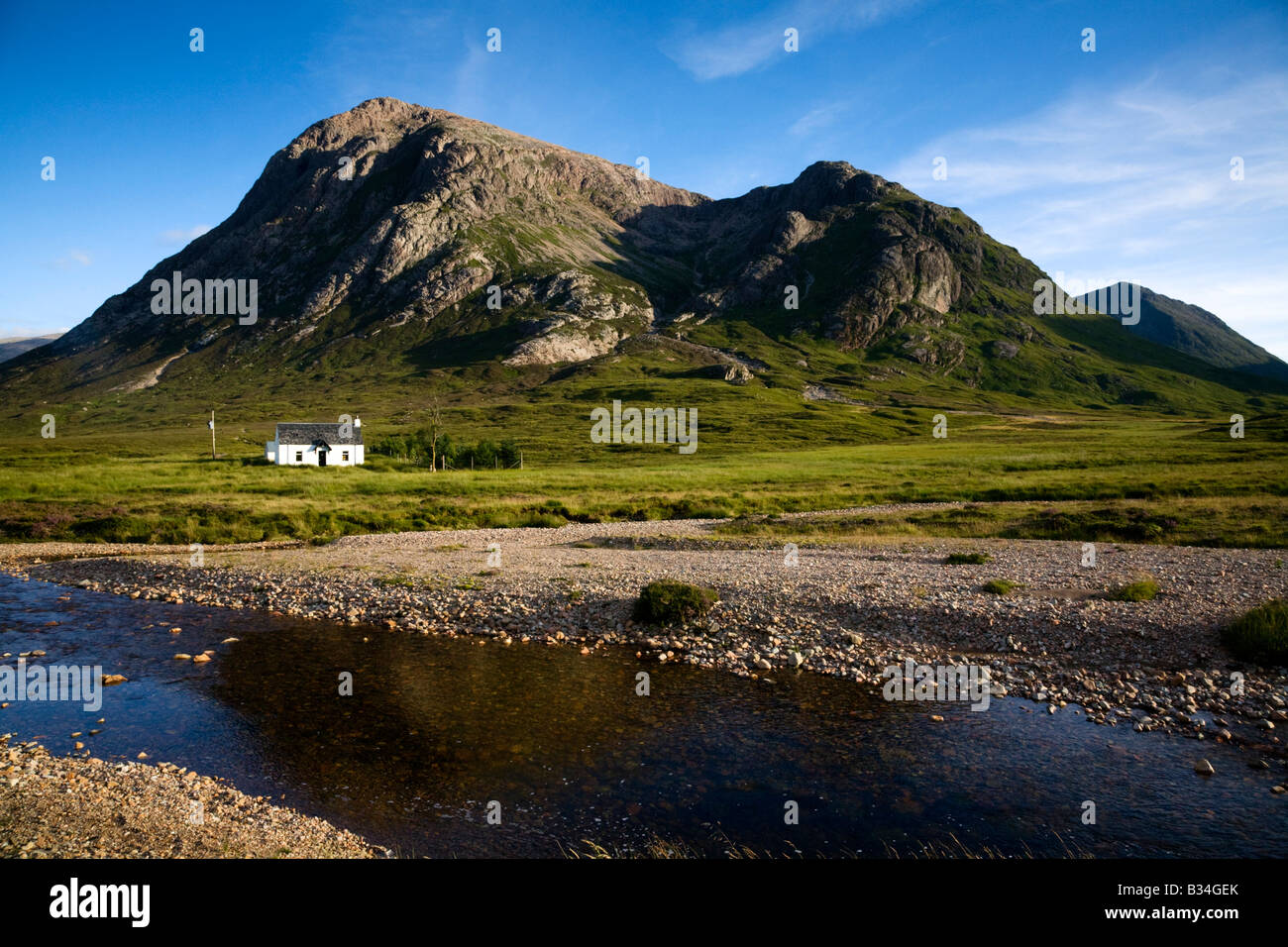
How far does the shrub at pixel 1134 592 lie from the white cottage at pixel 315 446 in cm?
9884

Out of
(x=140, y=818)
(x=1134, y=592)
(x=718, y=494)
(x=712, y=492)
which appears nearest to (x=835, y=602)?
(x=1134, y=592)

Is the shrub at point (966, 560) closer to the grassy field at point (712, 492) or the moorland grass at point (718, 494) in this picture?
the moorland grass at point (718, 494)

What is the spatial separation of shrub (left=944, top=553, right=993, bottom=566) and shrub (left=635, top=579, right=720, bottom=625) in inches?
641

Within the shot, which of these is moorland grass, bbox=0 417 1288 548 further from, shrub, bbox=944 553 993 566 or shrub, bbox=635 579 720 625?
shrub, bbox=635 579 720 625

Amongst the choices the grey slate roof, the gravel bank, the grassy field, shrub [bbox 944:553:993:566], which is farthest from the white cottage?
the gravel bank

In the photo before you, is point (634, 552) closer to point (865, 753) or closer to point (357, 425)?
point (865, 753)

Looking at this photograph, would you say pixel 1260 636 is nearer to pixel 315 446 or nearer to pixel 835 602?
pixel 835 602

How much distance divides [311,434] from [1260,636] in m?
111

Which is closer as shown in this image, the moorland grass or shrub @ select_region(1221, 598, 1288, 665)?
shrub @ select_region(1221, 598, 1288, 665)

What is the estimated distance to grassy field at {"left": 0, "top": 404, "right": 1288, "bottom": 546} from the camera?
50938 mm

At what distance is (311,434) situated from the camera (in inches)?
4250

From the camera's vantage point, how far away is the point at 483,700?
21.3 meters

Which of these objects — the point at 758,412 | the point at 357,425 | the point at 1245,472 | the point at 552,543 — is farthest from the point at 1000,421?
the point at 552,543
